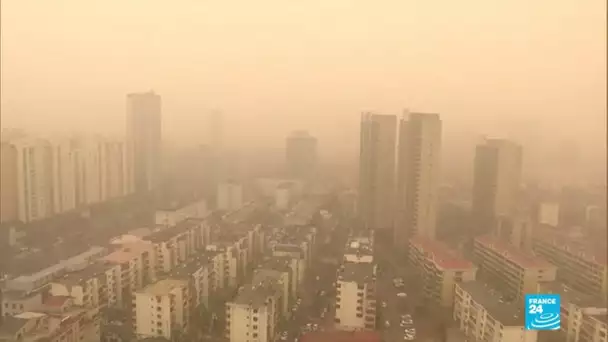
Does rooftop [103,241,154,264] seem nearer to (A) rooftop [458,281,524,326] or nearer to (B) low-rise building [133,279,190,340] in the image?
(B) low-rise building [133,279,190,340]

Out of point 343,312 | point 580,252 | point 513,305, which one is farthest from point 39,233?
point 580,252

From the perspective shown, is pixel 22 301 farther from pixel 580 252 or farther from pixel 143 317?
pixel 580 252

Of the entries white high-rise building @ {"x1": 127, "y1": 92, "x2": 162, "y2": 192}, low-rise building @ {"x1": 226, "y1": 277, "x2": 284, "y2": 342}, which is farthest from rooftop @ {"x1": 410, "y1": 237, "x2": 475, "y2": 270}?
white high-rise building @ {"x1": 127, "y1": 92, "x2": 162, "y2": 192}

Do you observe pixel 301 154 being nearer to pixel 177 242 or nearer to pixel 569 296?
pixel 177 242

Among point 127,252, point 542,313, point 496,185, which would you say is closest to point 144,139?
point 127,252

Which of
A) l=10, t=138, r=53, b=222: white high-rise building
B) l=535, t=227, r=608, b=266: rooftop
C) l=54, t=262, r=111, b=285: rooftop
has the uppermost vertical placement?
l=10, t=138, r=53, b=222: white high-rise building

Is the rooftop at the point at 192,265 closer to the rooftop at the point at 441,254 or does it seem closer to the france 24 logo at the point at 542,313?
the rooftop at the point at 441,254

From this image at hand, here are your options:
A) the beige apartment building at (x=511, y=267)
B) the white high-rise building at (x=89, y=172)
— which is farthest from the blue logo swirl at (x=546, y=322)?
the white high-rise building at (x=89, y=172)
